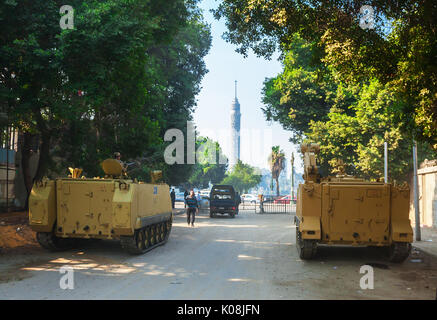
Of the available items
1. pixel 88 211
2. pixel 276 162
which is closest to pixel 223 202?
Result: pixel 88 211

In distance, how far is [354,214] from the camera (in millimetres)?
11352

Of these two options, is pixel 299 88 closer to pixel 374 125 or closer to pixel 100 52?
pixel 374 125

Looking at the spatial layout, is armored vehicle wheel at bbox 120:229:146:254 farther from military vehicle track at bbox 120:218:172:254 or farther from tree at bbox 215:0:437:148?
tree at bbox 215:0:437:148

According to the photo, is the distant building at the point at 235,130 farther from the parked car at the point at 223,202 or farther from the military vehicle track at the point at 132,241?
the military vehicle track at the point at 132,241

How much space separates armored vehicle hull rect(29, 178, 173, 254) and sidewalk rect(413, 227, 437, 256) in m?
9.39

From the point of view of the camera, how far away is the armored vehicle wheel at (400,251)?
1093cm

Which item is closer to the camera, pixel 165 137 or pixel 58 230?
pixel 58 230

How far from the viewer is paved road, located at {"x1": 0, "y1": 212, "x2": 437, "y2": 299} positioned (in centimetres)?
770

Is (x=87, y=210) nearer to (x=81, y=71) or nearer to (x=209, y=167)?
(x=81, y=71)

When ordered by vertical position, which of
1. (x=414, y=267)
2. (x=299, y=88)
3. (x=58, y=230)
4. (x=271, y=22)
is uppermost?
(x=299, y=88)

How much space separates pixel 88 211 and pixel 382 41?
8941 mm

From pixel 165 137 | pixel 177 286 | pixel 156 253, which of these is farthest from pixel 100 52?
pixel 165 137
